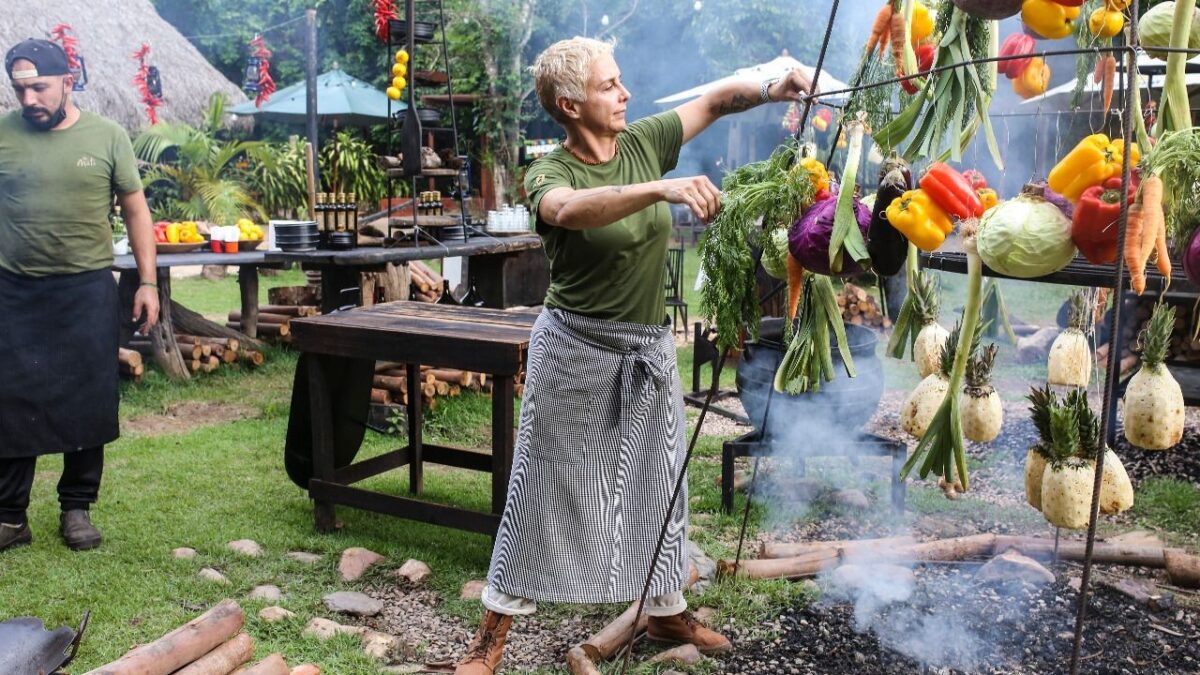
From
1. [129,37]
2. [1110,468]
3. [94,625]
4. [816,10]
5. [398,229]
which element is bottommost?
[94,625]

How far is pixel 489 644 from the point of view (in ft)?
10.8

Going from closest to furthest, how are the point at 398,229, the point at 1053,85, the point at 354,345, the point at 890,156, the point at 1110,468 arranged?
the point at 890,156 → the point at 1110,468 → the point at 354,345 → the point at 398,229 → the point at 1053,85

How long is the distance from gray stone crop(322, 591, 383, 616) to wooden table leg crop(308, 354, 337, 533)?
0.75 m

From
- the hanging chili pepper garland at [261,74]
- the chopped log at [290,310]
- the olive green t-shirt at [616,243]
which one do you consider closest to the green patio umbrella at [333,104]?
the hanging chili pepper garland at [261,74]

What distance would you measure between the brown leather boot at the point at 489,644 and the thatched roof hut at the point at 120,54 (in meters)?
12.3

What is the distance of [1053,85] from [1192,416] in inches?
271

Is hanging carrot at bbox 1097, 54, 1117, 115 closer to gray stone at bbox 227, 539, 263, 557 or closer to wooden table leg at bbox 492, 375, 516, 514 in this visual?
wooden table leg at bbox 492, 375, 516, 514

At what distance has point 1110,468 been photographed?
2.75 m

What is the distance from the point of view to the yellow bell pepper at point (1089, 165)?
1.85 metres

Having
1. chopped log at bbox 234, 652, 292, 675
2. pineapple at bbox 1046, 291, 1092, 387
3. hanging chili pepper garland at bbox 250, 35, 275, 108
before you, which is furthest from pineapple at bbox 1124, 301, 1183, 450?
hanging chili pepper garland at bbox 250, 35, 275, 108

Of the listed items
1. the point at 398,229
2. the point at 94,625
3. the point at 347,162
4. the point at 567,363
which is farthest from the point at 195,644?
the point at 347,162

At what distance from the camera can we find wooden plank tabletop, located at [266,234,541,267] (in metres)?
6.54

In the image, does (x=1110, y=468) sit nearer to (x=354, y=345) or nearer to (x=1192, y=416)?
(x=354, y=345)

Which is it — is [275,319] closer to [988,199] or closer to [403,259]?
[403,259]
